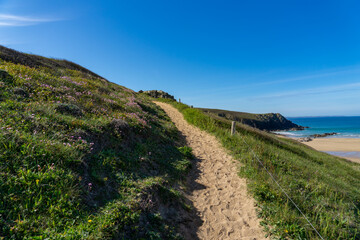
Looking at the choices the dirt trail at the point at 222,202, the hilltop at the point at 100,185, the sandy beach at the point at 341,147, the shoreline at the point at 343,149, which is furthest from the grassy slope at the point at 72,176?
the sandy beach at the point at 341,147

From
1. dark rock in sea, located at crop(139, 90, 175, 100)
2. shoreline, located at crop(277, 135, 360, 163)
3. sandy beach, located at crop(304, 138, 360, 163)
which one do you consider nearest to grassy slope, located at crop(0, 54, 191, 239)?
shoreline, located at crop(277, 135, 360, 163)

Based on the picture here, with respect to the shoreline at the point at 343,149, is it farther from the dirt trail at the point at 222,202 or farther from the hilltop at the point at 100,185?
the hilltop at the point at 100,185

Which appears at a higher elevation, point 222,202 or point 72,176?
point 72,176

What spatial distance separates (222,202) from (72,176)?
5362 mm

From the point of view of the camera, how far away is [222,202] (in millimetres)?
6320

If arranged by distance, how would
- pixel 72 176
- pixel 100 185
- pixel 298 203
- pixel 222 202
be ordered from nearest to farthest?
pixel 72 176, pixel 100 185, pixel 298 203, pixel 222 202

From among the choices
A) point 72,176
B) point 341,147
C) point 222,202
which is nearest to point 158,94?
point 222,202

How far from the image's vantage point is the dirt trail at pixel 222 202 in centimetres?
498

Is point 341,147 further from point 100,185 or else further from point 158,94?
point 100,185

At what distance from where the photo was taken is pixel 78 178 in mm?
4457

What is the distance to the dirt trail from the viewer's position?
4.98 m

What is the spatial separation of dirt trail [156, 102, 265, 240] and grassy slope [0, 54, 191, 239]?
967 millimetres

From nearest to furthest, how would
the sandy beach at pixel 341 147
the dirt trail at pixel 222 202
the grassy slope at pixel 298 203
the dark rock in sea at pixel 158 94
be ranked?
1. the grassy slope at pixel 298 203
2. the dirt trail at pixel 222 202
3. the sandy beach at pixel 341 147
4. the dark rock in sea at pixel 158 94

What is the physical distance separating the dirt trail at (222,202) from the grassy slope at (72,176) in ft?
3.17
